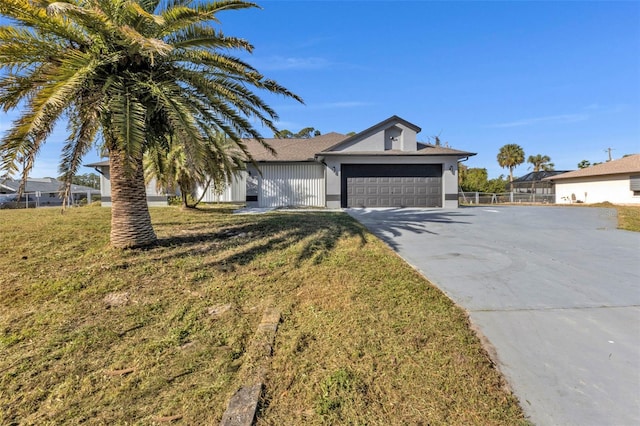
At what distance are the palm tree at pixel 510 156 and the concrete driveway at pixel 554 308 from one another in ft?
145

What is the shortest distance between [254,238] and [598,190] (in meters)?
32.3

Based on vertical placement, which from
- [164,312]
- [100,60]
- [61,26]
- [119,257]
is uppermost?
[61,26]

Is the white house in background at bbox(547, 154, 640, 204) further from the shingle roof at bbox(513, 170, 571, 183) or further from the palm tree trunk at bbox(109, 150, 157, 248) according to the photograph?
the palm tree trunk at bbox(109, 150, 157, 248)

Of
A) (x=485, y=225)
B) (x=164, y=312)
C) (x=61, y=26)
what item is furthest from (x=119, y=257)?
(x=485, y=225)

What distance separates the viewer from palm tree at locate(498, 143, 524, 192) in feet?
152

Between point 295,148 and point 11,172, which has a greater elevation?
point 295,148

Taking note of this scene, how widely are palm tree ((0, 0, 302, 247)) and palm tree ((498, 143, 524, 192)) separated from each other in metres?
50.0

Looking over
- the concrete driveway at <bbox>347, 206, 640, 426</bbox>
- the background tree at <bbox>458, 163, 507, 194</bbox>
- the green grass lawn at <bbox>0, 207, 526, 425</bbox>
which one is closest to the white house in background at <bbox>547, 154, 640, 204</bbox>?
the background tree at <bbox>458, 163, 507, 194</bbox>

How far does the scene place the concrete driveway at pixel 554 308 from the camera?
256cm

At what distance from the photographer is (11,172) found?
4578 mm

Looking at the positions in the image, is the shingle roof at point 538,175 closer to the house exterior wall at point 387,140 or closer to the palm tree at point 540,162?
the palm tree at point 540,162

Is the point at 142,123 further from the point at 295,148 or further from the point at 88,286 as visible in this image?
the point at 295,148

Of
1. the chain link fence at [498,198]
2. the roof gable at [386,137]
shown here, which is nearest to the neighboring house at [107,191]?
the roof gable at [386,137]

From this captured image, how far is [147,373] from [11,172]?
3.97 metres
